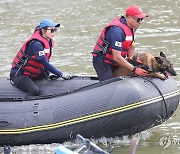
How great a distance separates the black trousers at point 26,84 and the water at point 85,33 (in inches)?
29.0

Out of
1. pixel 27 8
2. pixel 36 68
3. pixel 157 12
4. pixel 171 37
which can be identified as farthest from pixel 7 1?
pixel 36 68

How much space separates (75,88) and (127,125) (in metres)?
0.91

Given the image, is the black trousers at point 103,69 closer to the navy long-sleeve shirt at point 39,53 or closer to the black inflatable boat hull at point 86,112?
the black inflatable boat hull at point 86,112

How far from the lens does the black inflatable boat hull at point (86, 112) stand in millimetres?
8750

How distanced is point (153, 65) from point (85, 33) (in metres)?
7.67

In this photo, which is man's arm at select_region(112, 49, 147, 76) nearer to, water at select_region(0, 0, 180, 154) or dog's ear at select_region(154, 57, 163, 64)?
dog's ear at select_region(154, 57, 163, 64)

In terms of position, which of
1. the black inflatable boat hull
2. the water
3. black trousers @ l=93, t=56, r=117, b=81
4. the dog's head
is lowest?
the water

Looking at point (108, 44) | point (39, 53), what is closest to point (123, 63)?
point (108, 44)

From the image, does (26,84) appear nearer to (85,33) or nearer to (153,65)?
(153,65)

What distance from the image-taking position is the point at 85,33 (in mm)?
16750

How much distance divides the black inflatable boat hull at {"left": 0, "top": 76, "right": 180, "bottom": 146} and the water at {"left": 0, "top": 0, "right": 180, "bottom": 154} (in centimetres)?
21

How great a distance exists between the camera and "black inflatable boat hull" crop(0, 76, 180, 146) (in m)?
8.75

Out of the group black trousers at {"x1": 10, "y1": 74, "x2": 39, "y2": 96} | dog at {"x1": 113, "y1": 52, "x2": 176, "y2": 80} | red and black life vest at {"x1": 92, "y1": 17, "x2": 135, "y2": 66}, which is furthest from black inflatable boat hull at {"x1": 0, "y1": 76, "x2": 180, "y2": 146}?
red and black life vest at {"x1": 92, "y1": 17, "x2": 135, "y2": 66}

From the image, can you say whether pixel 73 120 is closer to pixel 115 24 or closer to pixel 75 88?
pixel 75 88
